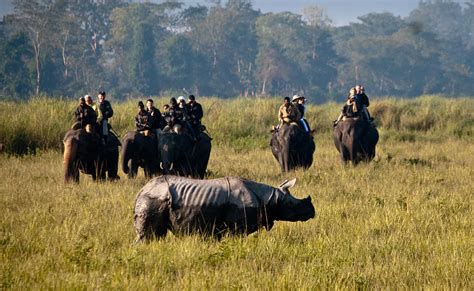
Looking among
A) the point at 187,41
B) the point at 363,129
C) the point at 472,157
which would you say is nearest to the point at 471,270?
the point at 363,129

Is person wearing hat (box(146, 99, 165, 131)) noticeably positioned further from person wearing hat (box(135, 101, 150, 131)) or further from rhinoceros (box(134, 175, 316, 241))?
rhinoceros (box(134, 175, 316, 241))

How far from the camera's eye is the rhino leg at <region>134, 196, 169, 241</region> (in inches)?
344

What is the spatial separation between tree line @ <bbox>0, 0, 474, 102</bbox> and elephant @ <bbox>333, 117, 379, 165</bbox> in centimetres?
3707

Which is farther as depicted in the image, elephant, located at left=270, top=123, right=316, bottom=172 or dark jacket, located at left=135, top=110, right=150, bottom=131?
elephant, located at left=270, top=123, right=316, bottom=172

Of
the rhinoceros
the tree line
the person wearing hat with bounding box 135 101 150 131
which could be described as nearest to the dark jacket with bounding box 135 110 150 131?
the person wearing hat with bounding box 135 101 150 131

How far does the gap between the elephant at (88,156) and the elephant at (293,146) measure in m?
3.40

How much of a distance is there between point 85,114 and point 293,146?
14.2 ft

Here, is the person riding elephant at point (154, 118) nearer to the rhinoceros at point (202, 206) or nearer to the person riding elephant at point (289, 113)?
the person riding elephant at point (289, 113)

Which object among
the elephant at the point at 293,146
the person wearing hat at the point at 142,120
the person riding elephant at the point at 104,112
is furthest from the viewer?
the elephant at the point at 293,146

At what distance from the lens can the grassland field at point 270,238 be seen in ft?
25.0

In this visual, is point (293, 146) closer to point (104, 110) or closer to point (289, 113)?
point (289, 113)

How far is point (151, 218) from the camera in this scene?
28.8 feet

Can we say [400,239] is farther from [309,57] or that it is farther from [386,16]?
[386,16]

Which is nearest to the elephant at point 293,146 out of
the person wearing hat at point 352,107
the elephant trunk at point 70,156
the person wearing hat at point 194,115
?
the person wearing hat at point 352,107
